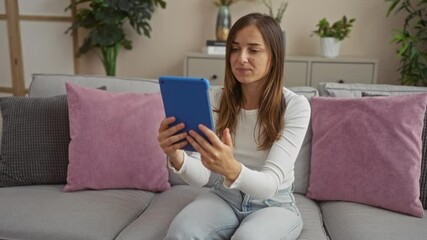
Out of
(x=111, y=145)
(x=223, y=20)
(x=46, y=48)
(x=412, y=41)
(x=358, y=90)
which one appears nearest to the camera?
(x=111, y=145)

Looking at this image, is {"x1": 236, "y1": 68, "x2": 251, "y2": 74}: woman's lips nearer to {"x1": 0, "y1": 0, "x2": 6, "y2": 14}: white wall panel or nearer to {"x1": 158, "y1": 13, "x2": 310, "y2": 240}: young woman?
{"x1": 158, "y1": 13, "x2": 310, "y2": 240}: young woman

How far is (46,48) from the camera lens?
3.29 metres

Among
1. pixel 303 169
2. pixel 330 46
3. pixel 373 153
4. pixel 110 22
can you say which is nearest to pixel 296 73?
pixel 330 46

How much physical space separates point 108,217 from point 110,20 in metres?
1.94

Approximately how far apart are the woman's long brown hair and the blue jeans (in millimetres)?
186

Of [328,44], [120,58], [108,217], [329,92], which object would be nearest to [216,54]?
[328,44]

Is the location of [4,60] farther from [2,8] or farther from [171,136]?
[171,136]

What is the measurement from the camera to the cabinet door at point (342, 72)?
2.63m

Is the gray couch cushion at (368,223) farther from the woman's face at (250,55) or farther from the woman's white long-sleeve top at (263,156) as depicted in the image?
the woman's face at (250,55)

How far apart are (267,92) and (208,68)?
5.18 feet

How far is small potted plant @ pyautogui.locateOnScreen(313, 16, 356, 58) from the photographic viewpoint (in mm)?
2691

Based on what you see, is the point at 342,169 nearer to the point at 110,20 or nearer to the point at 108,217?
the point at 108,217

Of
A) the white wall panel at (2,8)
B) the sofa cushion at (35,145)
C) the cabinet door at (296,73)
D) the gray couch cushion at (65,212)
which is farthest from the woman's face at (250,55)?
the white wall panel at (2,8)

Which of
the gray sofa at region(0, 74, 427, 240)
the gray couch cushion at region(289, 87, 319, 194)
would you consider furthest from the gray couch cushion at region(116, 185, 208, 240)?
the gray couch cushion at region(289, 87, 319, 194)
